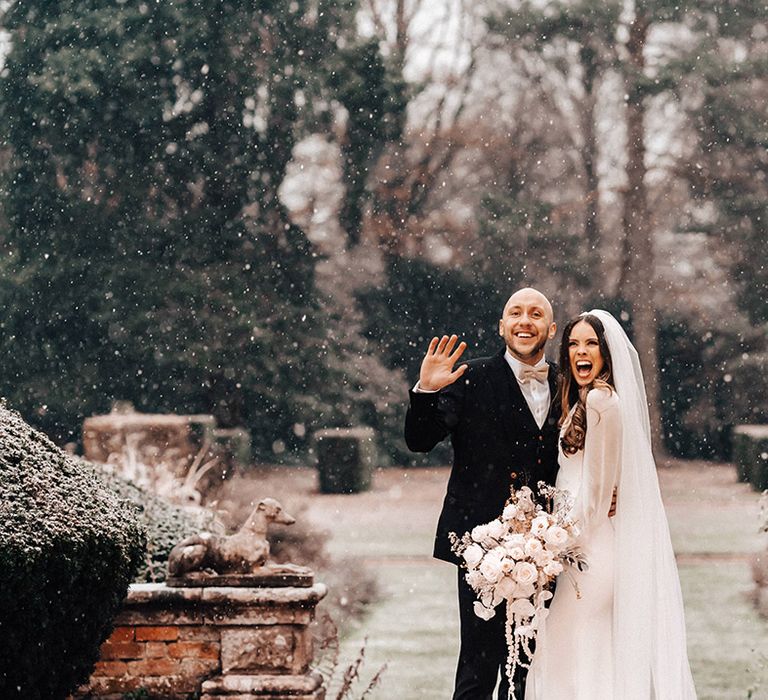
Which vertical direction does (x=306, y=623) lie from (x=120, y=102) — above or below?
below

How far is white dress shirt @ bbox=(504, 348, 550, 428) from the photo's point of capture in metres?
3.73

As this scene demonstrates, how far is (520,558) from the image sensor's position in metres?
3.28

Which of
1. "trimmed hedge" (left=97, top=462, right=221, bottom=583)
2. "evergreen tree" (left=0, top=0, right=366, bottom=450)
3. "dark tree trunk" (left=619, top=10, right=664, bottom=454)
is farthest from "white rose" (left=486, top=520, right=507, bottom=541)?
"dark tree trunk" (left=619, top=10, right=664, bottom=454)

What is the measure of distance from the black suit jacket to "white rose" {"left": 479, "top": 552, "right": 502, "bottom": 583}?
15.7 inches

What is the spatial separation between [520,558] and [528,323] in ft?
2.52

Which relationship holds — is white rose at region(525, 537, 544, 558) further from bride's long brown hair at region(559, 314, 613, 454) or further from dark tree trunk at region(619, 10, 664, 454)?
dark tree trunk at region(619, 10, 664, 454)

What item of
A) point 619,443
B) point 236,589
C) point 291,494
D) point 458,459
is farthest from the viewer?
point 291,494

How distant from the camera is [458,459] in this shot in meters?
3.78

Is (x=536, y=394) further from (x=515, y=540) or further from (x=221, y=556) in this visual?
(x=221, y=556)

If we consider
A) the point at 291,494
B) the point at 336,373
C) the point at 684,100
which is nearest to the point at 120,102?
the point at 336,373

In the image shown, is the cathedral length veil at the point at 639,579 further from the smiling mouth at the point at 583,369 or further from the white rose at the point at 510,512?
the white rose at the point at 510,512

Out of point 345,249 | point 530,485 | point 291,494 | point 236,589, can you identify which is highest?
point 345,249

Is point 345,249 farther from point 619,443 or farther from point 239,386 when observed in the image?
point 619,443

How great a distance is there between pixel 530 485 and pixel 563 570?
11.6 inches
